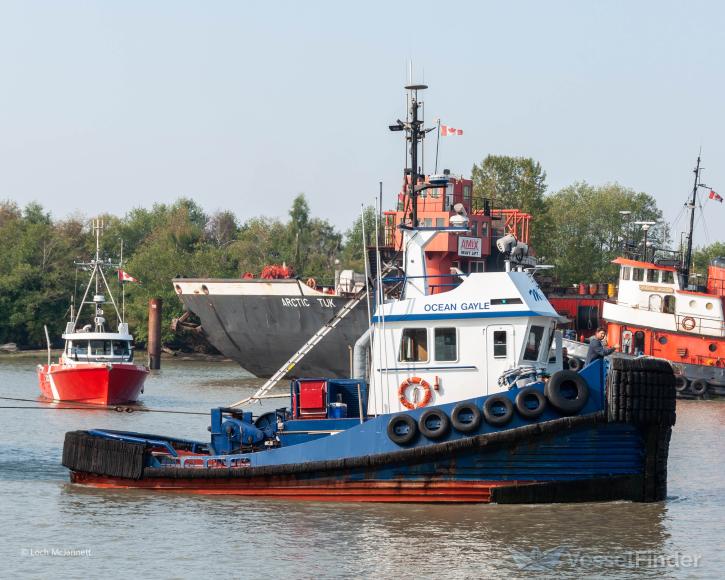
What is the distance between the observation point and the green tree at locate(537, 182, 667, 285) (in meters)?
83.8

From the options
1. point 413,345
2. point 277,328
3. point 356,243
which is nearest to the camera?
point 413,345

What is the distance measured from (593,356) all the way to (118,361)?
22579 millimetres

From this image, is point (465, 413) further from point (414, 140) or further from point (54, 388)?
point (54, 388)

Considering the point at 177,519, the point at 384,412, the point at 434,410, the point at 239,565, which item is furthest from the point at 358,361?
the point at 239,565

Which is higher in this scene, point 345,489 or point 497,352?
point 497,352

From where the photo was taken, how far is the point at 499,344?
61.8 feet

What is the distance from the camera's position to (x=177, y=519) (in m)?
18.3

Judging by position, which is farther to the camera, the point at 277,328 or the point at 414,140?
the point at 277,328

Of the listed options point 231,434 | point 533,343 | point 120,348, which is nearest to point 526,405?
point 533,343

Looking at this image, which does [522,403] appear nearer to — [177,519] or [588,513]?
[588,513]

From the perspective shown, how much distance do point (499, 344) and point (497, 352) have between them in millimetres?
127

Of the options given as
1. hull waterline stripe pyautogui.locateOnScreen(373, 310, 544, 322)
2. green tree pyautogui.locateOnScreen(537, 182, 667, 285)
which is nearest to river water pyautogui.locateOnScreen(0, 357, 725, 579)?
hull waterline stripe pyautogui.locateOnScreen(373, 310, 544, 322)

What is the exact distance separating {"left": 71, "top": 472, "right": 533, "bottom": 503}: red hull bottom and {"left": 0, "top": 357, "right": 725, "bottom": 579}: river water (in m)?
0.15

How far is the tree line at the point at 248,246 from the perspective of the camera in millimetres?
77500
